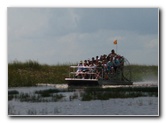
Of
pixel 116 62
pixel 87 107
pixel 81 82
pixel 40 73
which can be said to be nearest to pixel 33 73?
pixel 40 73

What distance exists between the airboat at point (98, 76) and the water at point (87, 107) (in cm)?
73

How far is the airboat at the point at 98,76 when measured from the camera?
1955cm

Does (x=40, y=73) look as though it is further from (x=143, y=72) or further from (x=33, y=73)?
(x=143, y=72)

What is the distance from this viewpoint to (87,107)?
731 inches

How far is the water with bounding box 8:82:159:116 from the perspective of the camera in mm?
18375

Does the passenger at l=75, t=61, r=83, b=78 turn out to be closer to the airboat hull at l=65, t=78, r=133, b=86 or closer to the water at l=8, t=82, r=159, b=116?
the airboat hull at l=65, t=78, r=133, b=86

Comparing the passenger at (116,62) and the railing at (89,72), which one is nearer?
the passenger at (116,62)

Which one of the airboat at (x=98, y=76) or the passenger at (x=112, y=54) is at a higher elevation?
the passenger at (x=112, y=54)

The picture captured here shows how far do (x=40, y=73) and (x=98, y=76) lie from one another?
1.45 metres

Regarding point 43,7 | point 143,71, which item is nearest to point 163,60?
point 143,71

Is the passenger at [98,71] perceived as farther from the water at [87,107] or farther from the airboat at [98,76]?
the water at [87,107]

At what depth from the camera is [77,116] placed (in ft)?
60.1

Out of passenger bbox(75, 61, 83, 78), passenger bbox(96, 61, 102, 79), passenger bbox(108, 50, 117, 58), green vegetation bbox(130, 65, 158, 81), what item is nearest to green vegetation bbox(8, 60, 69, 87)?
passenger bbox(75, 61, 83, 78)

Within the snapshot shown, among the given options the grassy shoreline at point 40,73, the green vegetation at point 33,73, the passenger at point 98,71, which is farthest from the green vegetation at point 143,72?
the green vegetation at point 33,73
